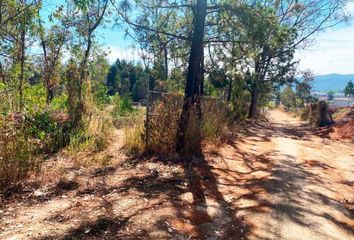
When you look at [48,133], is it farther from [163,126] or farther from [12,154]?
[12,154]

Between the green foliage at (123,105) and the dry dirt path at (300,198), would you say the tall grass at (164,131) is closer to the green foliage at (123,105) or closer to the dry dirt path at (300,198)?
the dry dirt path at (300,198)

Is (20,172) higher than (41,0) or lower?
lower

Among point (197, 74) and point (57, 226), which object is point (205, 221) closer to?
point (57, 226)

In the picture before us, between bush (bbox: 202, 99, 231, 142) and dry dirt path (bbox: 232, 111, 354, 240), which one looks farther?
bush (bbox: 202, 99, 231, 142)

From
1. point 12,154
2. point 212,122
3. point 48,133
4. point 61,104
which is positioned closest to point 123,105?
point 61,104

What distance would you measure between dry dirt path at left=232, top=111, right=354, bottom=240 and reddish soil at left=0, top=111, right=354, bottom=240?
0.01 metres

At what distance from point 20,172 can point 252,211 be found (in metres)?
2.81

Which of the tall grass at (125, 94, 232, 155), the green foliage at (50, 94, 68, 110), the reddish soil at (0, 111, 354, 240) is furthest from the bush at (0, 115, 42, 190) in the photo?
the green foliage at (50, 94, 68, 110)

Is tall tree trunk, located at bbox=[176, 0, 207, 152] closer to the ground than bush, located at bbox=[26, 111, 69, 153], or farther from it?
farther from it

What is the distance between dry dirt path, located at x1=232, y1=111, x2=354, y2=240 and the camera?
3.72m

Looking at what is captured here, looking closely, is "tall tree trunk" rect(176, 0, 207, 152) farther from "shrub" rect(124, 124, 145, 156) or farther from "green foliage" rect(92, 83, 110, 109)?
"green foliage" rect(92, 83, 110, 109)

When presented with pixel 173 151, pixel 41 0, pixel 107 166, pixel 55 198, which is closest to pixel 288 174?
pixel 173 151

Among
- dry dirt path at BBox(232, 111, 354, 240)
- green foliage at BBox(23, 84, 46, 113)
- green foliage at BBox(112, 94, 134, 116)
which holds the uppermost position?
green foliage at BBox(23, 84, 46, 113)

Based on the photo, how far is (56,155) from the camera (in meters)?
6.60
